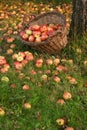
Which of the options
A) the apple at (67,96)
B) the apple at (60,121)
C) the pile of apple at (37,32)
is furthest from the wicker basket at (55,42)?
the apple at (60,121)

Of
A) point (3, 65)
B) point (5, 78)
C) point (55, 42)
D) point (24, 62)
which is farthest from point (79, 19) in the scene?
point (5, 78)

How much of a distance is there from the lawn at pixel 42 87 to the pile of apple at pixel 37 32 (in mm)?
219

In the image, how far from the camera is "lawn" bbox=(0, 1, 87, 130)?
13.4 feet

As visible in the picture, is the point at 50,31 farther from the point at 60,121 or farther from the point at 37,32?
the point at 60,121

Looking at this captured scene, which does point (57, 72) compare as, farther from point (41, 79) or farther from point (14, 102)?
point (14, 102)

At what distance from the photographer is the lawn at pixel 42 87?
4.08 m

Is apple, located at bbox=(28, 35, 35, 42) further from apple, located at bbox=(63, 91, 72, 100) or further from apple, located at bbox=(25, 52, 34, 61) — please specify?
apple, located at bbox=(63, 91, 72, 100)

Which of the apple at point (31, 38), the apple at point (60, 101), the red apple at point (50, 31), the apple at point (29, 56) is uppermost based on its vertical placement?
the red apple at point (50, 31)

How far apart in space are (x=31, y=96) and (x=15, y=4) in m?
4.17

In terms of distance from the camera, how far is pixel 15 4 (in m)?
8.22

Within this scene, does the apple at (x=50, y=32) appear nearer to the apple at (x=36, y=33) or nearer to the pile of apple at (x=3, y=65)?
the apple at (x=36, y=33)

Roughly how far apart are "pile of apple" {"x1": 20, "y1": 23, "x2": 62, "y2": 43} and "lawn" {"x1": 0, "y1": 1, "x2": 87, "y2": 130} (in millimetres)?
219

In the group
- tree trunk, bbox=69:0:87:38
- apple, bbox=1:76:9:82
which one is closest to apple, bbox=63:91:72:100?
apple, bbox=1:76:9:82

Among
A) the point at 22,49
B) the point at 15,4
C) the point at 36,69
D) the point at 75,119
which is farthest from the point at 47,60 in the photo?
the point at 15,4
